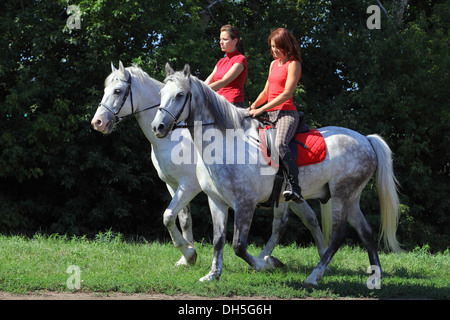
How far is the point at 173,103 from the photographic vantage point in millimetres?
5773

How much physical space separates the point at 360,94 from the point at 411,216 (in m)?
3.71

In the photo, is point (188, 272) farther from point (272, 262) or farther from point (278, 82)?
point (278, 82)

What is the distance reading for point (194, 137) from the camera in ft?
20.1

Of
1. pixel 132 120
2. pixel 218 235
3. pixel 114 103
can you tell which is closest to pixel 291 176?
pixel 218 235

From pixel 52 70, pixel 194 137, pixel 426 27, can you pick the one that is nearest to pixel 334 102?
pixel 426 27

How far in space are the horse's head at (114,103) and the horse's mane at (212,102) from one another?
1304mm

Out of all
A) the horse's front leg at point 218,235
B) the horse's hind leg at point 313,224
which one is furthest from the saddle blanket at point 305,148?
the horse's hind leg at point 313,224

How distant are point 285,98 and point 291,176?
880mm

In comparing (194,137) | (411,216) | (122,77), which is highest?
(122,77)

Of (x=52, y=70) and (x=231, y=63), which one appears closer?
(x=231, y=63)

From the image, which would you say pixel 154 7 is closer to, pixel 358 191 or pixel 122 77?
pixel 122 77

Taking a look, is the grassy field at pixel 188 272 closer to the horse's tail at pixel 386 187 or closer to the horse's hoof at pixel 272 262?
the horse's hoof at pixel 272 262

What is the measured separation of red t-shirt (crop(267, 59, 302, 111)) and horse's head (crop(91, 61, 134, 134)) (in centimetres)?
195

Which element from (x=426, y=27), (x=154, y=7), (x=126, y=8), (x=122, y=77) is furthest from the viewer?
(x=426, y=27)
